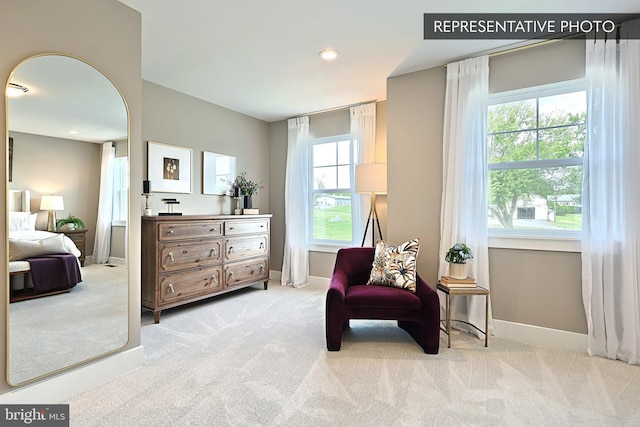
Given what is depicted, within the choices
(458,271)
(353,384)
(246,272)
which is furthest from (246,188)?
(353,384)

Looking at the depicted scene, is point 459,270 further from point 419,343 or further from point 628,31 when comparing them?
point 628,31

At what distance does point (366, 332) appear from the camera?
289 centimetres

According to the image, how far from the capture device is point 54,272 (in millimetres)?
1948

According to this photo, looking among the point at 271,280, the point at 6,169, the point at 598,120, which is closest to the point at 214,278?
the point at 271,280

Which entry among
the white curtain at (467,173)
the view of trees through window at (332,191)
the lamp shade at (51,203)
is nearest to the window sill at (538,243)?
the white curtain at (467,173)

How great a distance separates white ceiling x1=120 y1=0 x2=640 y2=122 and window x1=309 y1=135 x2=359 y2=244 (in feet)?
2.72

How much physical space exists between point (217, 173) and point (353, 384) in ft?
10.8

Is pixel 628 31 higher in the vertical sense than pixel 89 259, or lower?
higher

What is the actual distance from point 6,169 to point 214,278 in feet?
7.41

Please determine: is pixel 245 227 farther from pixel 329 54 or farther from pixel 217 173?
pixel 329 54

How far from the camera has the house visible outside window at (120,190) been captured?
2199 millimetres

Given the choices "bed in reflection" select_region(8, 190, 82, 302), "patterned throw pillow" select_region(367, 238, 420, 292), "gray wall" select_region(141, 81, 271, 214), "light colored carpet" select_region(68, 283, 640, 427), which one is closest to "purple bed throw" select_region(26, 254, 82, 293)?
"bed in reflection" select_region(8, 190, 82, 302)

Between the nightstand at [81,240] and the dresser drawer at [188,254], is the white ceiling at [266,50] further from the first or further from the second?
the dresser drawer at [188,254]

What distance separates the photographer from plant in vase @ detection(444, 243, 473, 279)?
103 inches
